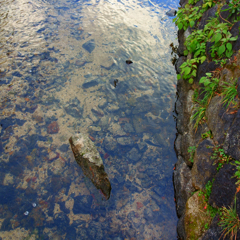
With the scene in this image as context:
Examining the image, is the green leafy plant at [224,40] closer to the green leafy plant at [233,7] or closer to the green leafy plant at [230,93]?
the green leafy plant at [233,7]

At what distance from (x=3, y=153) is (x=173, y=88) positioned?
609 centimetres

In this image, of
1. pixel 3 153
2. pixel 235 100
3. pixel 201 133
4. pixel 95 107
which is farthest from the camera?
pixel 95 107

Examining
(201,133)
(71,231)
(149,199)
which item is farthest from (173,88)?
(71,231)

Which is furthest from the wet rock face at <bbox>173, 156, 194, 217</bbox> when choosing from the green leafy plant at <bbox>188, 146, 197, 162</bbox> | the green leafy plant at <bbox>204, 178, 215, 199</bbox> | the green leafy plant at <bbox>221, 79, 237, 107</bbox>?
the green leafy plant at <bbox>221, 79, 237, 107</bbox>

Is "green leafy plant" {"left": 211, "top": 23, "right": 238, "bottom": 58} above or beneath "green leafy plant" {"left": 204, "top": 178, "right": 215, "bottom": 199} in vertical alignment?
above

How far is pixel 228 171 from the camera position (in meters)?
2.98

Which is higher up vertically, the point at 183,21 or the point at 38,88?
the point at 183,21

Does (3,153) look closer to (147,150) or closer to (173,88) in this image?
(147,150)

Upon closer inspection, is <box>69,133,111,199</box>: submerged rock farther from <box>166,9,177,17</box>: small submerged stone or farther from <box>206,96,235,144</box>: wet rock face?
<box>166,9,177,17</box>: small submerged stone

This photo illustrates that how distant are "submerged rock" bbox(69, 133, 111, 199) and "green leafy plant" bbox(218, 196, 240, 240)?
8.26ft

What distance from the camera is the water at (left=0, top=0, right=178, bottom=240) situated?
13.1ft

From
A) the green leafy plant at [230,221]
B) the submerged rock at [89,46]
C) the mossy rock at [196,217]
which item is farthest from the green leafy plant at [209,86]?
the submerged rock at [89,46]

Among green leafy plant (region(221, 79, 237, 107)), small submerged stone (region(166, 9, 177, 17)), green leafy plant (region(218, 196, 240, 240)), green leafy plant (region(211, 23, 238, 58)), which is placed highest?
green leafy plant (region(211, 23, 238, 58))

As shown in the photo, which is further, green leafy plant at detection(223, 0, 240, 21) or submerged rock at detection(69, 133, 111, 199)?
submerged rock at detection(69, 133, 111, 199)
